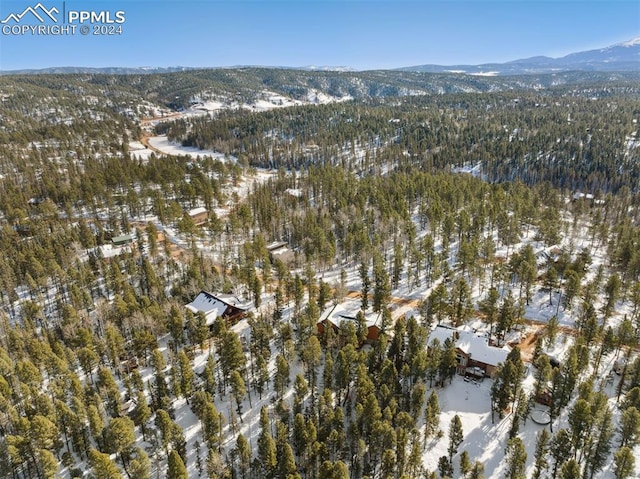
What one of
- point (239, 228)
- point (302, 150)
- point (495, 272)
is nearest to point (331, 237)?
point (239, 228)

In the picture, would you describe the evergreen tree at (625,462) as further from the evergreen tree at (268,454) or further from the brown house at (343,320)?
the evergreen tree at (268,454)

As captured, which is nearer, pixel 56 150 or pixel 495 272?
pixel 495 272

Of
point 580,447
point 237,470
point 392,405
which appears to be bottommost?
point 237,470

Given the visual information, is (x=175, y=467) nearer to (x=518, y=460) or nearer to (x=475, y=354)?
(x=518, y=460)

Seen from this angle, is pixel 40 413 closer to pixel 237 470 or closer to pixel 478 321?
pixel 237 470

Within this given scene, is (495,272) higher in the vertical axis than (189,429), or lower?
higher

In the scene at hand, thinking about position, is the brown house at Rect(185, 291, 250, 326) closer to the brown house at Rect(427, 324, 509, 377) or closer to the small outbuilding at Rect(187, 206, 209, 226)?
the brown house at Rect(427, 324, 509, 377)

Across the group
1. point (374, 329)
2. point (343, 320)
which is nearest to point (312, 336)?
point (343, 320)
